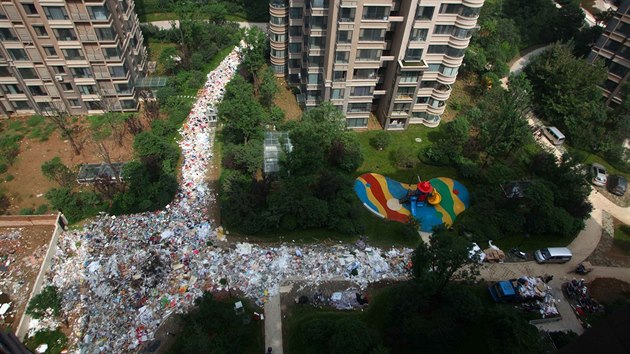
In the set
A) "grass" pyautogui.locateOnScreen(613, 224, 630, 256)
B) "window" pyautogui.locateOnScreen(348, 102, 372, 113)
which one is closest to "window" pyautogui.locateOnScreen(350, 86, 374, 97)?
"window" pyautogui.locateOnScreen(348, 102, 372, 113)

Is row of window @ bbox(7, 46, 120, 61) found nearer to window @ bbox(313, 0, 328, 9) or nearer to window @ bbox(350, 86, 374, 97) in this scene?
window @ bbox(313, 0, 328, 9)

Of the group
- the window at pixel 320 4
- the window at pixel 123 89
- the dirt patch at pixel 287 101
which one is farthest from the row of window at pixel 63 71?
the window at pixel 320 4

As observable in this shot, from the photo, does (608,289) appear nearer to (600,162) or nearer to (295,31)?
(600,162)

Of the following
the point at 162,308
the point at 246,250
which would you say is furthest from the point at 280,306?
the point at 162,308

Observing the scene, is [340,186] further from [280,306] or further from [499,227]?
[499,227]

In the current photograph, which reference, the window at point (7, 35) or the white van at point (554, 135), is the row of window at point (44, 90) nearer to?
the window at point (7, 35)

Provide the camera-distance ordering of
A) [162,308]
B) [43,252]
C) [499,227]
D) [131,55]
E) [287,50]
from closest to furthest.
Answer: [162,308]
[43,252]
[499,227]
[131,55]
[287,50]

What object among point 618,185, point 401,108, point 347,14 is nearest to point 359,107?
point 401,108
